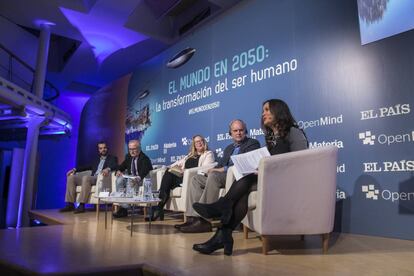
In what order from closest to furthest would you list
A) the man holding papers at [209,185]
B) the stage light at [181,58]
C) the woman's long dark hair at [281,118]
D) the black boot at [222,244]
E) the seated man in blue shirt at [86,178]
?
1. the black boot at [222,244]
2. the woman's long dark hair at [281,118]
3. the man holding papers at [209,185]
4. the seated man in blue shirt at [86,178]
5. the stage light at [181,58]

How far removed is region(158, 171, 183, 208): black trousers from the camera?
12.0 ft

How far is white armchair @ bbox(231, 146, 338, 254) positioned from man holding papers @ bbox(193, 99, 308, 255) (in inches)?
3.9

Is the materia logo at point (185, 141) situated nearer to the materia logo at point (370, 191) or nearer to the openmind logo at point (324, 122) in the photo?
the openmind logo at point (324, 122)

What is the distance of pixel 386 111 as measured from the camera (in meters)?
2.60

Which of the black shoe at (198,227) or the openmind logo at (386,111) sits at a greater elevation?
the openmind logo at (386,111)

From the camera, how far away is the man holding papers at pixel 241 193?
195cm

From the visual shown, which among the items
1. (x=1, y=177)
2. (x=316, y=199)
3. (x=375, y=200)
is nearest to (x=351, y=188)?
(x=375, y=200)

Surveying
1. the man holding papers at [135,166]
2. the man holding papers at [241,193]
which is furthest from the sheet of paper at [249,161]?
the man holding papers at [135,166]

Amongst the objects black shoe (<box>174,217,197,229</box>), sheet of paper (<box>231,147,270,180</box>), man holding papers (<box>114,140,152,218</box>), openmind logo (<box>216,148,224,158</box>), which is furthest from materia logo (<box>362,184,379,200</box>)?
man holding papers (<box>114,140,152,218</box>)

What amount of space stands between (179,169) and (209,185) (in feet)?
2.78

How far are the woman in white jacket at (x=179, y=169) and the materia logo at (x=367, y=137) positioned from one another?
156 centimetres

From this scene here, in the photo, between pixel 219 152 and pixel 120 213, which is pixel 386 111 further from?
pixel 120 213

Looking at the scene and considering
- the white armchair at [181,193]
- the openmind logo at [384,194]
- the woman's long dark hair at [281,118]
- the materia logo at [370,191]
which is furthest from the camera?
the white armchair at [181,193]

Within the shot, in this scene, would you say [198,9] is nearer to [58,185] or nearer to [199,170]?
[199,170]
